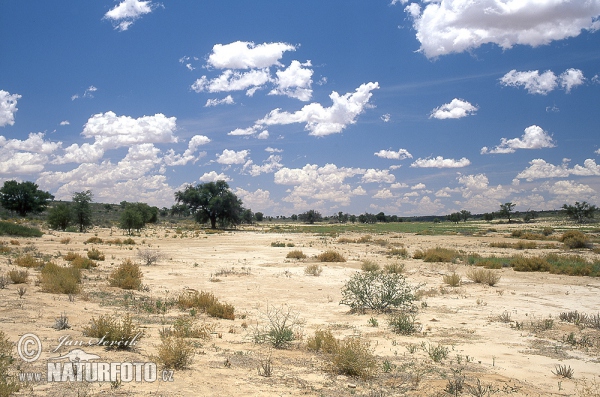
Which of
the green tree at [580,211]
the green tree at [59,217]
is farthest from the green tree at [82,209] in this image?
the green tree at [580,211]

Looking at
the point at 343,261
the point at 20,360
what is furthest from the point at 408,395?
the point at 343,261

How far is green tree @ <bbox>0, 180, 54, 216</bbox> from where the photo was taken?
232 feet

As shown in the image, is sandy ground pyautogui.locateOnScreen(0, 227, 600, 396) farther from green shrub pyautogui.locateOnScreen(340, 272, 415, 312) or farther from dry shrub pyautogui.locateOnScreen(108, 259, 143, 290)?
green shrub pyautogui.locateOnScreen(340, 272, 415, 312)

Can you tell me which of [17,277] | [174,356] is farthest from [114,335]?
[17,277]

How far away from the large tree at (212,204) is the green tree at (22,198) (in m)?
24.2

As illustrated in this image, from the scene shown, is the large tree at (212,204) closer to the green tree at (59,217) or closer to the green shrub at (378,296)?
the green tree at (59,217)

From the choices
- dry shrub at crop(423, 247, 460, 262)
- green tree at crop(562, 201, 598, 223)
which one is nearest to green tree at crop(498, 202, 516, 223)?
green tree at crop(562, 201, 598, 223)

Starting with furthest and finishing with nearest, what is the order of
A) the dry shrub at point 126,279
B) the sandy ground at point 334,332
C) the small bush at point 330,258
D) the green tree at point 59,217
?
the green tree at point 59,217 → the small bush at point 330,258 → the dry shrub at point 126,279 → the sandy ground at point 334,332

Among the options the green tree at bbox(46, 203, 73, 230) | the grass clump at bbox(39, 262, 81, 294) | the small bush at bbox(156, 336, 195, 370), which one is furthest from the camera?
the green tree at bbox(46, 203, 73, 230)

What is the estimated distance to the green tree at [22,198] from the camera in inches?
2781

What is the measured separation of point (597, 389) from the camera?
6.88m

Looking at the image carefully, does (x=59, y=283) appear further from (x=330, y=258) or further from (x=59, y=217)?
(x=59, y=217)

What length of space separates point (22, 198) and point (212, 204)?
3183 cm

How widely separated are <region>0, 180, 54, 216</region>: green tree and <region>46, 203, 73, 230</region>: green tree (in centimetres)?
2670
